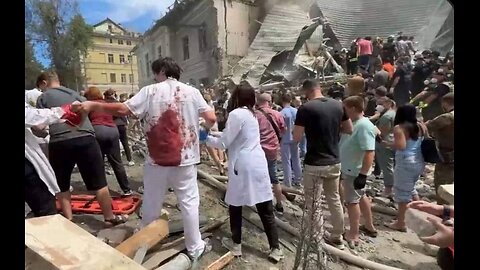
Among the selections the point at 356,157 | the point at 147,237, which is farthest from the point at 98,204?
the point at 356,157

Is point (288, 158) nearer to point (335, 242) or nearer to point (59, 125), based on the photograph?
point (335, 242)

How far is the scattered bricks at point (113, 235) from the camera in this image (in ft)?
10.7

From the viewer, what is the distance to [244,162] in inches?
122

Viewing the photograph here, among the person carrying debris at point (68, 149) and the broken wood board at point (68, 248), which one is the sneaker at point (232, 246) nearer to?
the person carrying debris at point (68, 149)

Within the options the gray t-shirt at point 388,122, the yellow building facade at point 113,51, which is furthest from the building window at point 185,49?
the gray t-shirt at point 388,122

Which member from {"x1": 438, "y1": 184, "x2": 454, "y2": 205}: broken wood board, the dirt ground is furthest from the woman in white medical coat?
{"x1": 438, "y1": 184, "x2": 454, "y2": 205}: broken wood board

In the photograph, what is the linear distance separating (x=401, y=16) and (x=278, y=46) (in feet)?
19.8

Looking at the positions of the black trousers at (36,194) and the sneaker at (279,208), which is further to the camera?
the sneaker at (279,208)

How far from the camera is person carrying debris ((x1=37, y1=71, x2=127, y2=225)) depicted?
3330 mm

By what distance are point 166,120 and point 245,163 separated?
30.7 inches

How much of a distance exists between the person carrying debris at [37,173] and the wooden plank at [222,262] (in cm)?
132

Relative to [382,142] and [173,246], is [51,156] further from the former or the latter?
[382,142]
